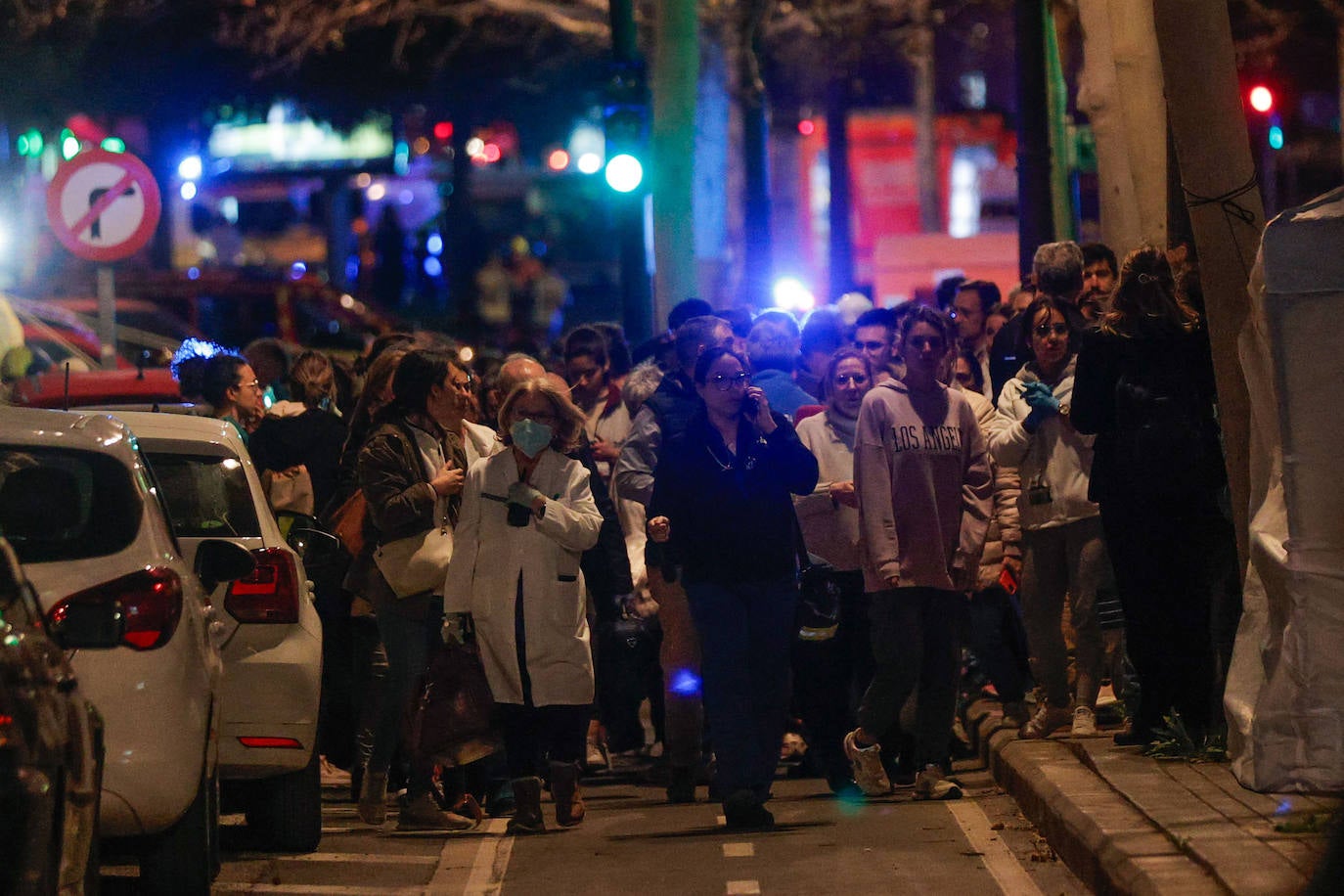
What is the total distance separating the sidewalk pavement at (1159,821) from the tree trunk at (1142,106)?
144 inches

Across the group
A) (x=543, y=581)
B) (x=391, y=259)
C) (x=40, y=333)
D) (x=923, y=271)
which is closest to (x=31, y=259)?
(x=391, y=259)

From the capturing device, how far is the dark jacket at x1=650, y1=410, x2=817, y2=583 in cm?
999

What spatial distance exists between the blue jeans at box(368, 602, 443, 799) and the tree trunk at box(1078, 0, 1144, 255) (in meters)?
5.30

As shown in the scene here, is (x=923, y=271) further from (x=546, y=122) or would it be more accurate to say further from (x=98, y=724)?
(x=98, y=724)

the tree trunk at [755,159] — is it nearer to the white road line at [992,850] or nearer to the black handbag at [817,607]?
the black handbag at [817,607]

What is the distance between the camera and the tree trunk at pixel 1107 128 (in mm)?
14500

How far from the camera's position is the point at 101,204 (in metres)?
16.1

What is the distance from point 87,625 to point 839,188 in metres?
31.8

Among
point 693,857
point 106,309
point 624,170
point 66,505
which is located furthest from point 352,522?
point 624,170

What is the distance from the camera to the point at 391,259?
137ft

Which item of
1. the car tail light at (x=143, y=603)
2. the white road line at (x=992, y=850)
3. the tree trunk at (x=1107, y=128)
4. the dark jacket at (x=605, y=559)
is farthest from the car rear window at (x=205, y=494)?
the tree trunk at (x=1107, y=128)

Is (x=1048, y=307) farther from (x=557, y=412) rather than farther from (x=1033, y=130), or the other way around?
(x=1033, y=130)

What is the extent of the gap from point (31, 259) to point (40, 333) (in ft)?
59.5

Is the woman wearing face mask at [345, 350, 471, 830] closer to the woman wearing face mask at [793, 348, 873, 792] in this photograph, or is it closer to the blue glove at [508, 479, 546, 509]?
the blue glove at [508, 479, 546, 509]
